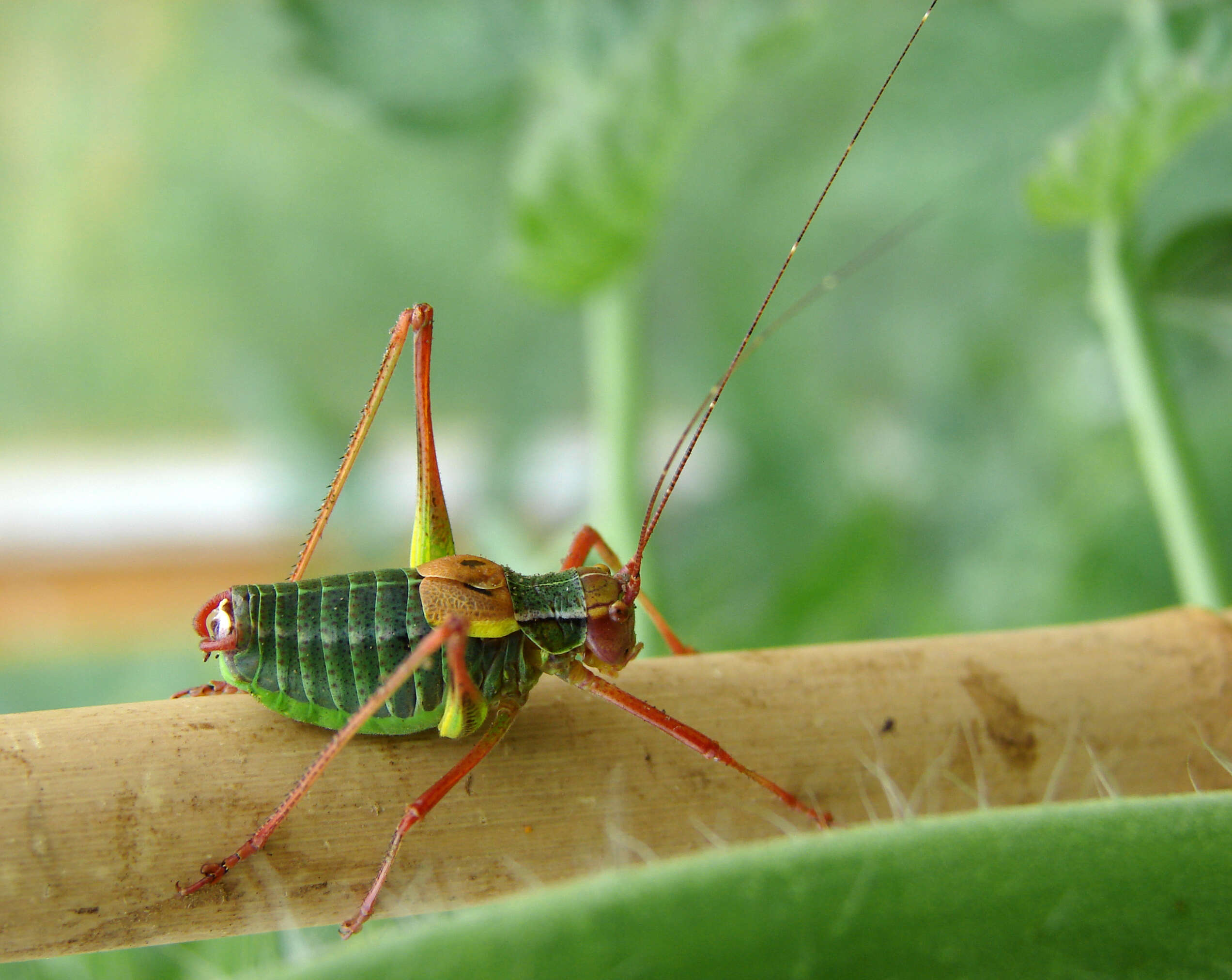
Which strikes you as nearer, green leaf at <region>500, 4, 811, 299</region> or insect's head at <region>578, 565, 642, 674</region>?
insect's head at <region>578, 565, 642, 674</region>

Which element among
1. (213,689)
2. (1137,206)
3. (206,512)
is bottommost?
(213,689)

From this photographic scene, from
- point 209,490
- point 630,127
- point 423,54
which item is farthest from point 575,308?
point 209,490

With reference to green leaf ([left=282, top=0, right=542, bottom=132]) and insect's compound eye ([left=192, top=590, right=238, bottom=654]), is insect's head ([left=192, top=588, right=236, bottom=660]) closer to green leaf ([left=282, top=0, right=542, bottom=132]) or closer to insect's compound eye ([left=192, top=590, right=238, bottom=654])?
insect's compound eye ([left=192, top=590, right=238, bottom=654])

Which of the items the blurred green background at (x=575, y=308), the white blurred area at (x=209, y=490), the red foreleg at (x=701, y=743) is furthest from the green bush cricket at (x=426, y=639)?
the white blurred area at (x=209, y=490)

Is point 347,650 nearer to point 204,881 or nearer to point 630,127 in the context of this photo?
point 204,881

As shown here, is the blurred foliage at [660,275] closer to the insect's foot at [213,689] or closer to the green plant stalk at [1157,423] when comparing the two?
the green plant stalk at [1157,423]

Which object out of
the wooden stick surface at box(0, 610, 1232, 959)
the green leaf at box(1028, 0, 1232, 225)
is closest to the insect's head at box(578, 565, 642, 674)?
the wooden stick surface at box(0, 610, 1232, 959)
